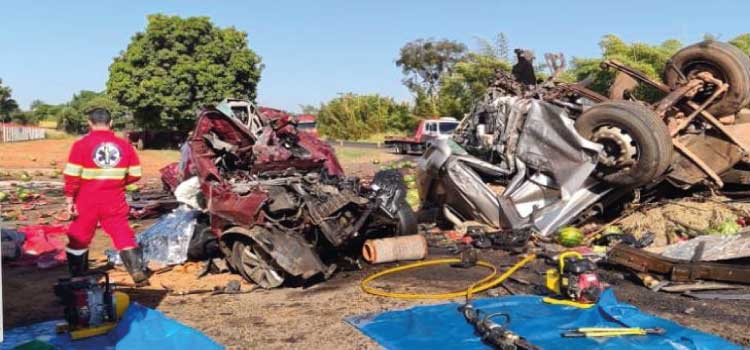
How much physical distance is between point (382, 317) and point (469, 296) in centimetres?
104

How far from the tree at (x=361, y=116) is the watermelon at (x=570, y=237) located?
113ft

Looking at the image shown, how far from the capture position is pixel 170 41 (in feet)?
102

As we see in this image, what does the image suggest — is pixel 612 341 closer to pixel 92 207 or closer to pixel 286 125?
pixel 92 207

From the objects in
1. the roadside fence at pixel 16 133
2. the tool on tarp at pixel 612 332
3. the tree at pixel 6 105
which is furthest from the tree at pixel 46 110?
the tool on tarp at pixel 612 332

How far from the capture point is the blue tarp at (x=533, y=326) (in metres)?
4.67

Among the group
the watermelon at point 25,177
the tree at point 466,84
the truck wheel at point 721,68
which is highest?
the tree at point 466,84

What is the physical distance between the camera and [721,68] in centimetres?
938

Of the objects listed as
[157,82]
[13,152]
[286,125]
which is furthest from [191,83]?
[286,125]

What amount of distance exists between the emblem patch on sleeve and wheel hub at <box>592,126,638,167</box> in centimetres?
601

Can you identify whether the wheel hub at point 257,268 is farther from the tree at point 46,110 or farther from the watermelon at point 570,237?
the tree at point 46,110

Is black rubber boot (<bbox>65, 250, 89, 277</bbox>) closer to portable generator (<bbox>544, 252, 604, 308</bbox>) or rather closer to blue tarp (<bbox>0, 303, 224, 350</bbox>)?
blue tarp (<bbox>0, 303, 224, 350</bbox>)

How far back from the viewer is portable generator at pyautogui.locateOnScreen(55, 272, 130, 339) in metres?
4.81

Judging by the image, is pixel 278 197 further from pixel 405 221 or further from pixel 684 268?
pixel 684 268

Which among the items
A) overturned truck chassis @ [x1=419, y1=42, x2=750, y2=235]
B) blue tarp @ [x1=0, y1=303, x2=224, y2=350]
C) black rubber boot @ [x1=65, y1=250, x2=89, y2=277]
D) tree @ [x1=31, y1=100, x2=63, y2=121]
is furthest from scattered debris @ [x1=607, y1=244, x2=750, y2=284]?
tree @ [x1=31, y1=100, x2=63, y2=121]
